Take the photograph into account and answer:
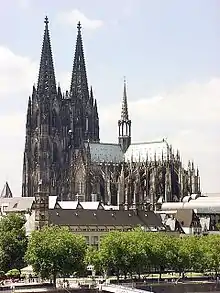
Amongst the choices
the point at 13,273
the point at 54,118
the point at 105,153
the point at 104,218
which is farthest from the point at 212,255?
the point at 54,118

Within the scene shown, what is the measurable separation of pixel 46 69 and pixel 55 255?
9612cm

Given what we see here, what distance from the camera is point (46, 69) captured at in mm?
168625

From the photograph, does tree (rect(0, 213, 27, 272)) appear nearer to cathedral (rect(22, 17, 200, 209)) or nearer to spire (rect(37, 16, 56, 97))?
cathedral (rect(22, 17, 200, 209))

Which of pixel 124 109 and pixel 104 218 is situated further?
pixel 124 109

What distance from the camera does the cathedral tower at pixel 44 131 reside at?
164m

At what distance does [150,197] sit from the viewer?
151 metres

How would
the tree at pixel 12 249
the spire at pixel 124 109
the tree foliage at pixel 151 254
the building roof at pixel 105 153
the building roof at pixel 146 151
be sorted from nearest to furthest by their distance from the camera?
the tree foliage at pixel 151 254, the tree at pixel 12 249, the building roof at pixel 146 151, the building roof at pixel 105 153, the spire at pixel 124 109

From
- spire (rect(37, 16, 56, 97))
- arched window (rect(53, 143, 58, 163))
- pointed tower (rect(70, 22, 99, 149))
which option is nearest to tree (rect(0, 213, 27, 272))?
arched window (rect(53, 143, 58, 163))

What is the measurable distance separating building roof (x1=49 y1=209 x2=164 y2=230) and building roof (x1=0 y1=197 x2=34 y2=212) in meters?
24.3

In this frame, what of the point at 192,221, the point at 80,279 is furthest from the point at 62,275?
the point at 192,221

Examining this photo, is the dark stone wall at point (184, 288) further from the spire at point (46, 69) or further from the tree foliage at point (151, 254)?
the spire at point (46, 69)

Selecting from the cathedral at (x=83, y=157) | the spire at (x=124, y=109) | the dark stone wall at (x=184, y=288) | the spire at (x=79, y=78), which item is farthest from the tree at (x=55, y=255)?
the spire at (x=124, y=109)

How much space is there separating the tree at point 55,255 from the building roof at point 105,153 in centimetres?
8432

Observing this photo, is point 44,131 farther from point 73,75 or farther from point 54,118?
point 73,75
